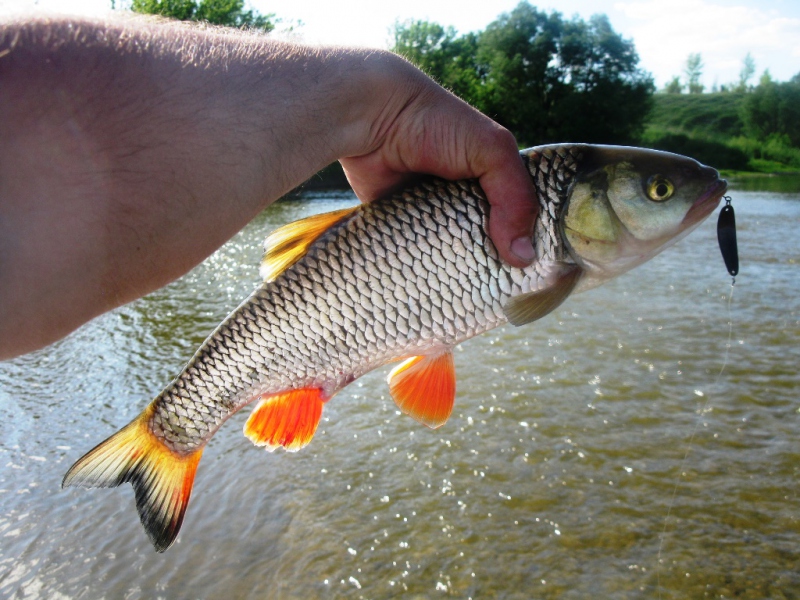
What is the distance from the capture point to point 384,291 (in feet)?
7.53

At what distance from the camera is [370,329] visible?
2326 mm

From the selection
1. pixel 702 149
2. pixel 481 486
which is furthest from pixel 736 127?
pixel 481 486

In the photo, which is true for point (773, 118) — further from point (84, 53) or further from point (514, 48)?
point (84, 53)

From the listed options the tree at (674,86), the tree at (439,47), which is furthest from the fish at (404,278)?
the tree at (674,86)

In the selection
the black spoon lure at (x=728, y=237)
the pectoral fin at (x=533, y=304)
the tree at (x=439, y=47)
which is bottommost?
the pectoral fin at (x=533, y=304)

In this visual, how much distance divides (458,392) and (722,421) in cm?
215

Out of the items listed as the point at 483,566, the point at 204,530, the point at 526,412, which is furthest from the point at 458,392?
the point at 204,530

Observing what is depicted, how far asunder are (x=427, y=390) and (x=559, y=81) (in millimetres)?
57173

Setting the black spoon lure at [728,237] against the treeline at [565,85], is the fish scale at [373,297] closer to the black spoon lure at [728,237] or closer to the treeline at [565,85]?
the black spoon lure at [728,237]

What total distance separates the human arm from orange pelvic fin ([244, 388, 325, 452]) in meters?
0.81

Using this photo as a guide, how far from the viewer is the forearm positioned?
1.48m

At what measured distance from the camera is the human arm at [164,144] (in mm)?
1488

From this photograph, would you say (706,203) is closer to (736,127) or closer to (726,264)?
(726,264)

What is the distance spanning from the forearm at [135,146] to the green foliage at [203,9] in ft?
154
